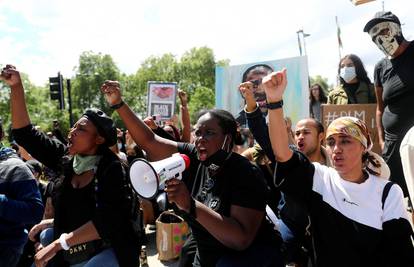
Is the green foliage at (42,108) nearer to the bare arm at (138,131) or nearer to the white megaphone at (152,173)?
the bare arm at (138,131)

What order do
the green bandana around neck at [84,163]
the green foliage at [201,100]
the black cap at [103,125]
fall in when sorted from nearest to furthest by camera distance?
1. the green bandana around neck at [84,163]
2. the black cap at [103,125]
3. the green foliage at [201,100]

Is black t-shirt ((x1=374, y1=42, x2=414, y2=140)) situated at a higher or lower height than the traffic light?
lower

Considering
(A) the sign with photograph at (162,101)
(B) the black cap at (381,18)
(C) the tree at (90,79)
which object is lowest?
(A) the sign with photograph at (162,101)

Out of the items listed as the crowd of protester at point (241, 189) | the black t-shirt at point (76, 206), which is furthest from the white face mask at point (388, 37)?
the black t-shirt at point (76, 206)

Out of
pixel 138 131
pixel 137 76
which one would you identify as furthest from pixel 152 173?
pixel 137 76

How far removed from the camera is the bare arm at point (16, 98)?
3.20 metres

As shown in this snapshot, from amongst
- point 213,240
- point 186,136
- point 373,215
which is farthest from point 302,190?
point 186,136

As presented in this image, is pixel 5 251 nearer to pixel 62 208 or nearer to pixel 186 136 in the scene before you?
pixel 62 208

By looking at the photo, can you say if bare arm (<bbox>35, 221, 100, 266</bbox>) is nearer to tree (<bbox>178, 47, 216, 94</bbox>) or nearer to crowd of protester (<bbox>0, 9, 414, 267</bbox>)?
crowd of protester (<bbox>0, 9, 414, 267</bbox>)

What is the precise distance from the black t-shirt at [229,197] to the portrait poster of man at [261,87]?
3813 mm

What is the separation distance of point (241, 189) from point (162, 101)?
6.23 m

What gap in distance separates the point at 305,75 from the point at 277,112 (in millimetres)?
4663

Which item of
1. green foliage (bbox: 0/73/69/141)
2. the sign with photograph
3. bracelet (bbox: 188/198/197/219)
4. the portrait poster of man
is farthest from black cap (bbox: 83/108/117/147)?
green foliage (bbox: 0/73/69/141)

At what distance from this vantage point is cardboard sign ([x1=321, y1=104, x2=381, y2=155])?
14.6 feet
